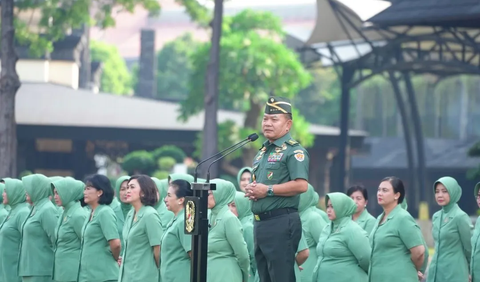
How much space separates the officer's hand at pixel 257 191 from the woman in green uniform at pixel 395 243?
7.65 ft

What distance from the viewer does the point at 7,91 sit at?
76.7 ft

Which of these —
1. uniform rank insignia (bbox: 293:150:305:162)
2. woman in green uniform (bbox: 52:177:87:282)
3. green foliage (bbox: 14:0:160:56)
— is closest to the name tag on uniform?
uniform rank insignia (bbox: 293:150:305:162)

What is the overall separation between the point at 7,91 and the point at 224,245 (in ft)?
47.1

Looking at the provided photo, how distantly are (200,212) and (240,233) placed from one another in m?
1.59

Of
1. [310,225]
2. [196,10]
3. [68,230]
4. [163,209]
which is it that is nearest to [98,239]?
[68,230]

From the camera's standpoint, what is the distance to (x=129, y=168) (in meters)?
33.4

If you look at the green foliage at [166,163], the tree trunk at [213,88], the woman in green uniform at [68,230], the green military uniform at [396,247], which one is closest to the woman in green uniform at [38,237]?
the woman in green uniform at [68,230]

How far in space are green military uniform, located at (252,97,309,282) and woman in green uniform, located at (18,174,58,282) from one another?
402 cm

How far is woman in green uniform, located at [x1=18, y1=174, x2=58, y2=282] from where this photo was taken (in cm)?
1188

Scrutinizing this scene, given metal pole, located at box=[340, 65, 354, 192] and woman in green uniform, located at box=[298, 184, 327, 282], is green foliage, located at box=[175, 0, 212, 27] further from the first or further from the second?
woman in green uniform, located at box=[298, 184, 327, 282]

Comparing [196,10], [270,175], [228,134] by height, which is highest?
[196,10]

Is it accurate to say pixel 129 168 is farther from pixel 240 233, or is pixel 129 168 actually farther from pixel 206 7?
pixel 240 233

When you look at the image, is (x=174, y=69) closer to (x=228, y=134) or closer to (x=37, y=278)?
(x=228, y=134)

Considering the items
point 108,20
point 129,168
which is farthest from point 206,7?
point 129,168
